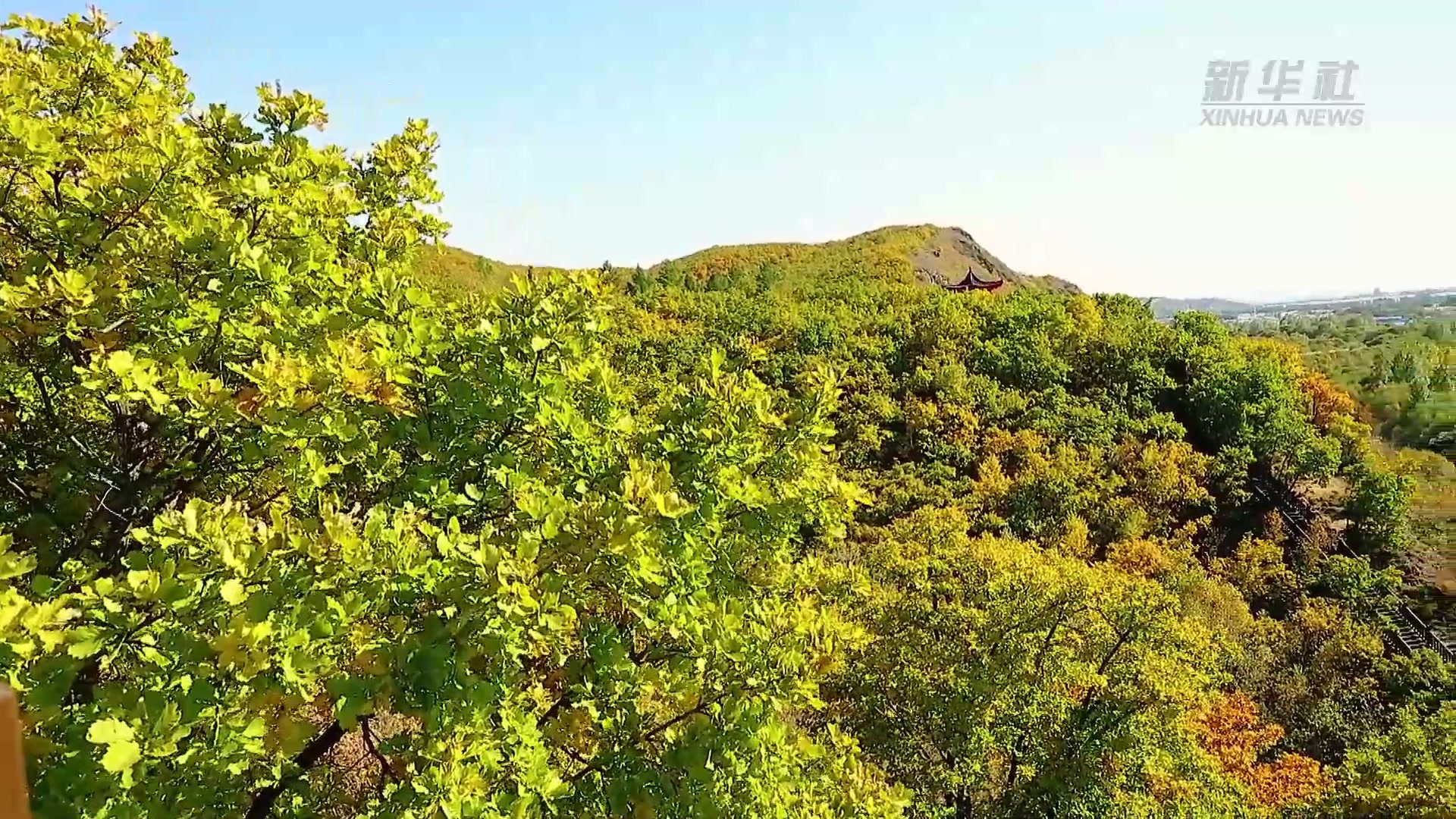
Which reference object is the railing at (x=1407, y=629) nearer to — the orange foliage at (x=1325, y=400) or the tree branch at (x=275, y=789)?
the orange foliage at (x=1325, y=400)

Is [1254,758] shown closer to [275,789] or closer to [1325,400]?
[275,789]

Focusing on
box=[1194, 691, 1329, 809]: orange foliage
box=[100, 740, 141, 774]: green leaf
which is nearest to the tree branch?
box=[100, 740, 141, 774]: green leaf

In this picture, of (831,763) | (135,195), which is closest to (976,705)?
(831,763)

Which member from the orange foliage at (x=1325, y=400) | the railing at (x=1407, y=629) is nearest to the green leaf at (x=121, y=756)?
the railing at (x=1407, y=629)

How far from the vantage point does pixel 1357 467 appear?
21125mm

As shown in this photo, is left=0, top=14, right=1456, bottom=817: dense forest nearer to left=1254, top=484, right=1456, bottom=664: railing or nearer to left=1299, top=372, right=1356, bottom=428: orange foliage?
left=1254, top=484, right=1456, bottom=664: railing

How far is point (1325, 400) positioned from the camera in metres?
23.9

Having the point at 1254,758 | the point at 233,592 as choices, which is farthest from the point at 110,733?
the point at 1254,758

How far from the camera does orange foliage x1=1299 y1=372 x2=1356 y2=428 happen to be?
2297cm

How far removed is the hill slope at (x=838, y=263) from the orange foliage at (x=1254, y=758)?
104 ft

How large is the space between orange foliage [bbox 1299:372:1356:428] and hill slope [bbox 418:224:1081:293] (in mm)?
20430

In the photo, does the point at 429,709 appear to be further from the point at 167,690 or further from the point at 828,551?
the point at 828,551

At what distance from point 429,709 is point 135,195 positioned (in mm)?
2747

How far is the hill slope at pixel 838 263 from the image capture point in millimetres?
44125
